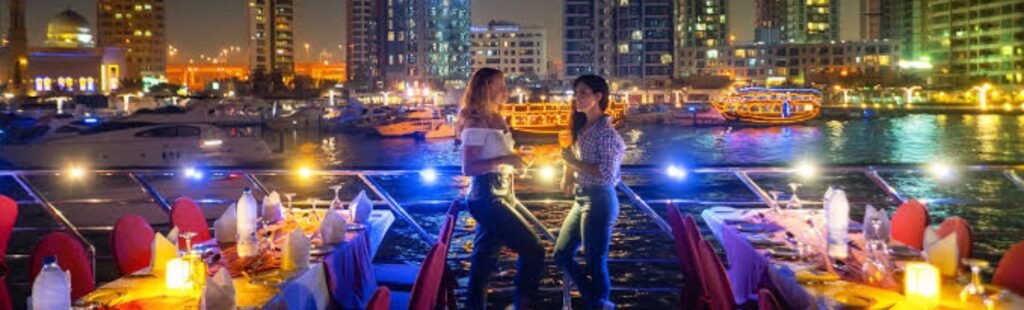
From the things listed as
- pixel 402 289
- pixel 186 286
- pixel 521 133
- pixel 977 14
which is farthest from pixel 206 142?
pixel 977 14

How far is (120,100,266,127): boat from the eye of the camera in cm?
5522

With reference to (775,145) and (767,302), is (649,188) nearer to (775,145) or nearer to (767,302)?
(767,302)

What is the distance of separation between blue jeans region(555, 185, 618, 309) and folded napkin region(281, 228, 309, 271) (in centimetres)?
170

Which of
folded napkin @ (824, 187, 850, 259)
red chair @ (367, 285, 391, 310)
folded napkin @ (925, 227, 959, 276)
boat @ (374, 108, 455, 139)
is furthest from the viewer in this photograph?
boat @ (374, 108, 455, 139)

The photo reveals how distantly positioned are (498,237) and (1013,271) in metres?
2.85

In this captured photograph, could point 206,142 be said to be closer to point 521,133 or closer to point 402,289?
point 402,289

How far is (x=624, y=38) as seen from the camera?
568 ft

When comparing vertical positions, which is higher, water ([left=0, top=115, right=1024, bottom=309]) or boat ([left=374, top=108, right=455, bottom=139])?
boat ([left=374, top=108, right=455, bottom=139])

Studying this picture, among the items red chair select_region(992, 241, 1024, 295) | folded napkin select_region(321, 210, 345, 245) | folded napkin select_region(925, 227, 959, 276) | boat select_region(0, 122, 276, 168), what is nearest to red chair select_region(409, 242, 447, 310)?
folded napkin select_region(321, 210, 345, 245)

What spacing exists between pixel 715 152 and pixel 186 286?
209 ft

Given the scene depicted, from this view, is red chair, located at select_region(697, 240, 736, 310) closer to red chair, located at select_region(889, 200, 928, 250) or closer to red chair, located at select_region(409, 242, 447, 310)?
red chair, located at select_region(409, 242, 447, 310)

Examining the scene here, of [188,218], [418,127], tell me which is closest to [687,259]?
[188,218]

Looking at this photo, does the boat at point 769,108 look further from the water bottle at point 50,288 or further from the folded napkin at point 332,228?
the water bottle at point 50,288

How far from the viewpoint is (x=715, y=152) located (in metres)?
66.5
